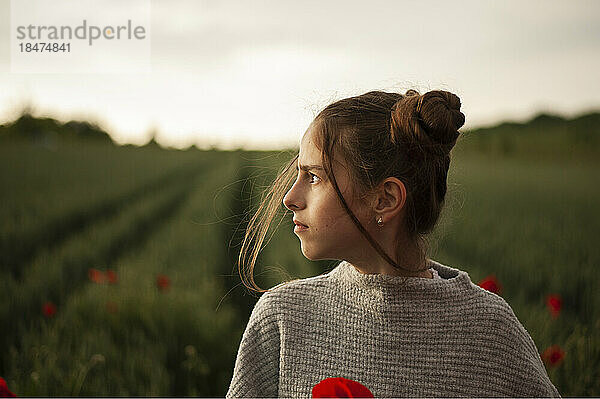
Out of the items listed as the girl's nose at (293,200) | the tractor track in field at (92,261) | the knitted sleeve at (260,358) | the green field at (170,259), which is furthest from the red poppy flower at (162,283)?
the girl's nose at (293,200)

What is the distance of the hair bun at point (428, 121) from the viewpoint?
85 cm

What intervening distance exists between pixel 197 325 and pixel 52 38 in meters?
1.08

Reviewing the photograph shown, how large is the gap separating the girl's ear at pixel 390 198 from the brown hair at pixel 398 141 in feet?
0.03

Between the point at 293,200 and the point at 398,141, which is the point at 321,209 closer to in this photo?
the point at 293,200

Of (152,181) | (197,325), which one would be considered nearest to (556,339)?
(197,325)

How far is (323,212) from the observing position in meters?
0.89

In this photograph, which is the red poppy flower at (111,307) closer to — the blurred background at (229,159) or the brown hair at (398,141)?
the blurred background at (229,159)

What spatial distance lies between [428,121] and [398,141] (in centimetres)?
5

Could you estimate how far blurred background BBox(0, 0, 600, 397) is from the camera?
82.9 inches

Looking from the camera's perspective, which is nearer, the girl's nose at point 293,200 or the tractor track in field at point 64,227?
the girl's nose at point 293,200

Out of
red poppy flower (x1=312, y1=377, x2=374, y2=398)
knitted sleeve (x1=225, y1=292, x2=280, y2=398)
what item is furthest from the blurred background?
red poppy flower (x1=312, y1=377, x2=374, y2=398)

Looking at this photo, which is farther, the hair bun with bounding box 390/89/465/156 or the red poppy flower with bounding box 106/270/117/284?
the red poppy flower with bounding box 106/270/117/284

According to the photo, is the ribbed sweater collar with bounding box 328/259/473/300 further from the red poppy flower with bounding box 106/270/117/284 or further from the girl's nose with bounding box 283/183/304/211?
the red poppy flower with bounding box 106/270/117/284

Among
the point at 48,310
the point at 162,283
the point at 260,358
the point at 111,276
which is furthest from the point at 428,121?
the point at 111,276
